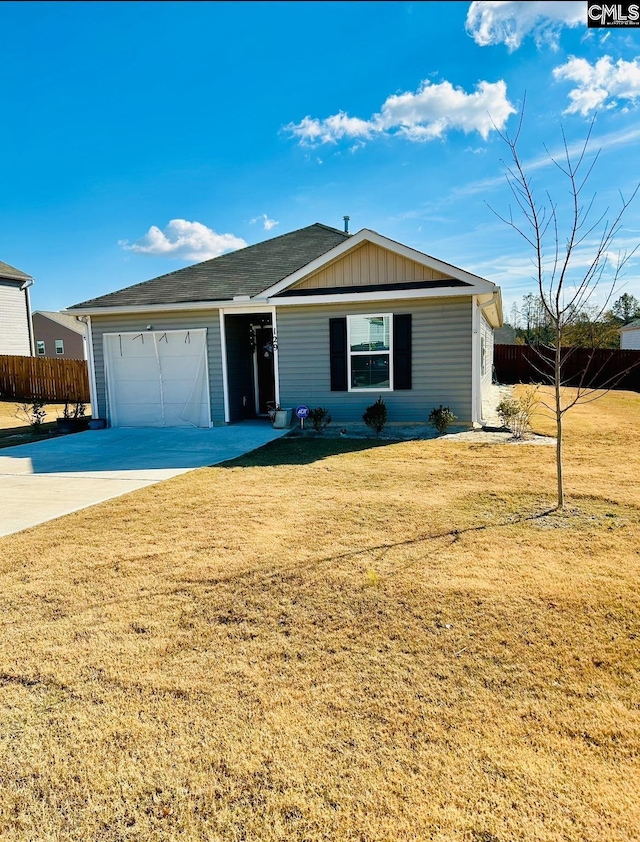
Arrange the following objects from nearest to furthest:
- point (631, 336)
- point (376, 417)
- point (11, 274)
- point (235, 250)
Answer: point (376, 417) < point (235, 250) < point (11, 274) < point (631, 336)

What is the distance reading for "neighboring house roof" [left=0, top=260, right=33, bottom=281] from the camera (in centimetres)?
2409

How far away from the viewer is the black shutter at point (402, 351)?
10.6 m

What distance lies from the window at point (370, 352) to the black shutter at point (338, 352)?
0.37 ft

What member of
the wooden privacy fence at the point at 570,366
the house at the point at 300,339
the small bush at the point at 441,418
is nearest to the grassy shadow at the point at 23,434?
the house at the point at 300,339

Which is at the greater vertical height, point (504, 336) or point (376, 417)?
point (504, 336)

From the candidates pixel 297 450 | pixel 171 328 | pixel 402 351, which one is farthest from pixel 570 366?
pixel 297 450

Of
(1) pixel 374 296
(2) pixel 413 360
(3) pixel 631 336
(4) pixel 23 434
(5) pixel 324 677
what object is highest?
(3) pixel 631 336

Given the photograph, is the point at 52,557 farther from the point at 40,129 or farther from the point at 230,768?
the point at 40,129

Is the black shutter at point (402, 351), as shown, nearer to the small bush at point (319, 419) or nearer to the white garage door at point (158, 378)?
the small bush at point (319, 419)

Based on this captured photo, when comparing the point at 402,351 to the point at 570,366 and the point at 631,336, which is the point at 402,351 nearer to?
the point at 570,366

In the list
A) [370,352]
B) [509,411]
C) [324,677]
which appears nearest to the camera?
[324,677]

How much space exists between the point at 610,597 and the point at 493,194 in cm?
564

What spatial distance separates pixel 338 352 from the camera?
11047 mm

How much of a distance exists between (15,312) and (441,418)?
23579 mm
